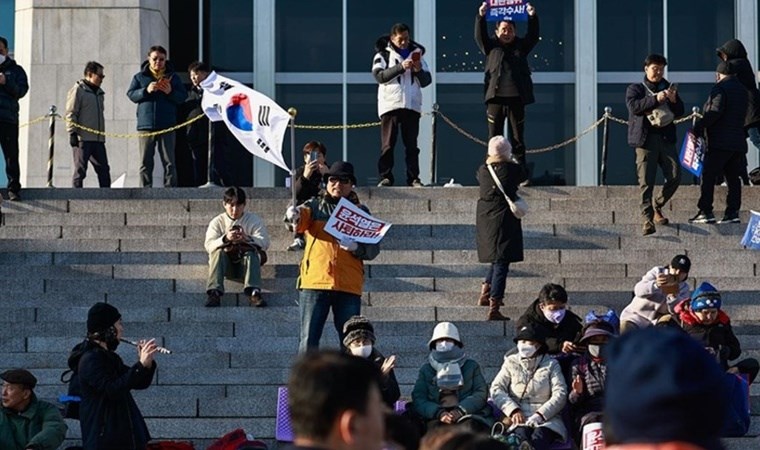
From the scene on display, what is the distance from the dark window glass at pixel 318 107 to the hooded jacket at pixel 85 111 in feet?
15.6

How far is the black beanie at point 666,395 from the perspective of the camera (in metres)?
2.37

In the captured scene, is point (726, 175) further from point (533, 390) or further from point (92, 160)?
point (92, 160)

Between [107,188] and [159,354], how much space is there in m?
3.86

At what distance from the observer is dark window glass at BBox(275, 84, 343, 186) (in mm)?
22484

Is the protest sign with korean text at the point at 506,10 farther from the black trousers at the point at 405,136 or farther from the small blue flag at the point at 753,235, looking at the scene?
the small blue flag at the point at 753,235

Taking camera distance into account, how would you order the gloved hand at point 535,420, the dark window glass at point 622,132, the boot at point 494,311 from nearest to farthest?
the gloved hand at point 535,420
the boot at point 494,311
the dark window glass at point 622,132

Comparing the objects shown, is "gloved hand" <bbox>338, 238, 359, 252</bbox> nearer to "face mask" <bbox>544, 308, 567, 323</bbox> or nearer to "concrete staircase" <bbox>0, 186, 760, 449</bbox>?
"concrete staircase" <bbox>0, 186, 760, 449</bbox>

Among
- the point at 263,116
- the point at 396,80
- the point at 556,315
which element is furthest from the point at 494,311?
the point at 396,80

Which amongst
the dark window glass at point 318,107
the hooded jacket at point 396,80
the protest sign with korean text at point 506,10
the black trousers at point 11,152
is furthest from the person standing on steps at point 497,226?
the dark window glass at point 318,107

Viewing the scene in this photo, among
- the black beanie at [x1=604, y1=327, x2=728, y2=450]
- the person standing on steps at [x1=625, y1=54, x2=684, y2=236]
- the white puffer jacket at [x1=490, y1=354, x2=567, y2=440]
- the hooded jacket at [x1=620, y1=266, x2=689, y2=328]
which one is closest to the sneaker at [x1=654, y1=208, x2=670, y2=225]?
the person standing on steps at [x1=625, y1=54, x2=684, y2=236]

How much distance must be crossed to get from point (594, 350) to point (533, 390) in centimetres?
64

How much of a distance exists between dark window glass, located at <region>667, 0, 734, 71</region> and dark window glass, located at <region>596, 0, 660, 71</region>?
129 mm

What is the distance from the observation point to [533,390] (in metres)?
11.3

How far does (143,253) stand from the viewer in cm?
1517
